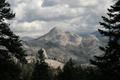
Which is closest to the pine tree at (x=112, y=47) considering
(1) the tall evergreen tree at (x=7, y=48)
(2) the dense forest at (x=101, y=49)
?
(2) the dense forest at (x=101, y=49)

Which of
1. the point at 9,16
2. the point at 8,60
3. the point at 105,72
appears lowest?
the point at 105,72

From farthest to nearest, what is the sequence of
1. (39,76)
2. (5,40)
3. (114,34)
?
(39,76) < (5,40) < (114,34)

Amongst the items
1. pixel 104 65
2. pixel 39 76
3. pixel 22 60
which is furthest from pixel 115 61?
pixel 39 76

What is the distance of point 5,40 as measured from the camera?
38500mm

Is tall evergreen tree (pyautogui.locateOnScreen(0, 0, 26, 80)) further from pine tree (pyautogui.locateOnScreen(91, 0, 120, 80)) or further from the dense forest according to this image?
pine tree (pyautogui.locateOnScreen(91, 0, 120, 80))

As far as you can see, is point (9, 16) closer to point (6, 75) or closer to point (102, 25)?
point (6, 75)

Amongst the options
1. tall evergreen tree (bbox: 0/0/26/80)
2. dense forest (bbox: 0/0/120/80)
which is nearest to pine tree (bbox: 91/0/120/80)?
dense forest (bbox: 0/0/120/80)

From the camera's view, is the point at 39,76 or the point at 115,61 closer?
the point at 115,61

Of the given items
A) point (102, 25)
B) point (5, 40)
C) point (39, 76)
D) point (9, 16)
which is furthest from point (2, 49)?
point (39, 76)

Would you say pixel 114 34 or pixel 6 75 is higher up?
pixel 114 34

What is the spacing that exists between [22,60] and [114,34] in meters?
10.2

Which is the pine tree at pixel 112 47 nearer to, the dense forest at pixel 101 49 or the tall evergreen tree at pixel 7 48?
the dense forest at pixel 101 49

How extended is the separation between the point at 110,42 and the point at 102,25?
7.88 ft

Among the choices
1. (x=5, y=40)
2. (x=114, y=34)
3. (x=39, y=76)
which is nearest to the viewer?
(x=114, y=34)
